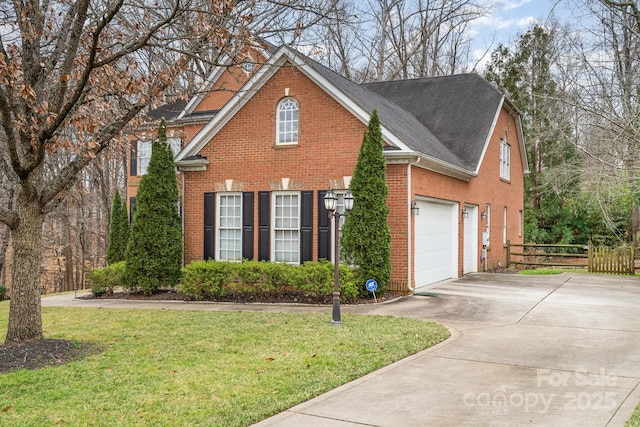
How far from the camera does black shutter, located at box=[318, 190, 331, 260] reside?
46.3 ft

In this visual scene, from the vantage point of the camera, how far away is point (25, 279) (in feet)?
26.9

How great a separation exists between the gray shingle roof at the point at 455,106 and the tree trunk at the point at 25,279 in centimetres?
1285

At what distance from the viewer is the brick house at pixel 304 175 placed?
45.0 feet

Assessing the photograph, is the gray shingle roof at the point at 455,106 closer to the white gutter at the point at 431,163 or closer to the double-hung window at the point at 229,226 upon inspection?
the white gutter at the point at 431,163

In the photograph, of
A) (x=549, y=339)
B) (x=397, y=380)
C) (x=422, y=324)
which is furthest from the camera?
(x=422, y=324)

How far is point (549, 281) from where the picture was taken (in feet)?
53.6

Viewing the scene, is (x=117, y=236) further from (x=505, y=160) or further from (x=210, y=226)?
(x=505, y=160)

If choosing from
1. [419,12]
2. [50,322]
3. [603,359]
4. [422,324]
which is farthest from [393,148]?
[419,12]

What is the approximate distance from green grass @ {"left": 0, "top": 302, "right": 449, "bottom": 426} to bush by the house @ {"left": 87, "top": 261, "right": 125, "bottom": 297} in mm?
4819

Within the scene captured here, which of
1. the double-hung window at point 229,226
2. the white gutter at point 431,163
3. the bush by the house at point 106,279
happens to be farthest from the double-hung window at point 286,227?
the bush by the house at point 106,279

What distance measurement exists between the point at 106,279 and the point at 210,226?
10.9 feet

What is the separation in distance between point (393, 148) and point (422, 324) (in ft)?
17.1

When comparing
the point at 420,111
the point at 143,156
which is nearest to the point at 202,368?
the point at 420,111

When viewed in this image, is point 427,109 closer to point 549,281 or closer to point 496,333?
point 549,281
